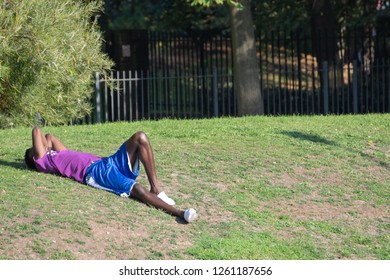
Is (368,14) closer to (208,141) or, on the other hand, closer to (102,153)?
(208,141)

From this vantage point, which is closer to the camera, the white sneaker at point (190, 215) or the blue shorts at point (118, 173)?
the white sneaker at point (190, 215)

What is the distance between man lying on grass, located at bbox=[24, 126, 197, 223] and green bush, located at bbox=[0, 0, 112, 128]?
1.52ft

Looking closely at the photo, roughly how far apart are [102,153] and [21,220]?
132 inches

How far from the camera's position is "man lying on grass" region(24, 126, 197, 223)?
992cm

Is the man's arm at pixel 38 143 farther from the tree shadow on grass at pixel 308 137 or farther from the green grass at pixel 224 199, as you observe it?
the tree shadow on grass at pixel 308 137

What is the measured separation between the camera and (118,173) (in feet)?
33.1

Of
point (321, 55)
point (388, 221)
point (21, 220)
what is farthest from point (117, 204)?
point (321, 55)

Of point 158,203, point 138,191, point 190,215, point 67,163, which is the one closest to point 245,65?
point 67,163

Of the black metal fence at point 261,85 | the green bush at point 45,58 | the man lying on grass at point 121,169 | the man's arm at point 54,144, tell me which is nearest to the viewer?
the green bush at point 45,58

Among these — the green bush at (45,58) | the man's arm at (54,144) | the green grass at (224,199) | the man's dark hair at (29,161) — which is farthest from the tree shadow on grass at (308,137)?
the man's dark hair at (29,161)

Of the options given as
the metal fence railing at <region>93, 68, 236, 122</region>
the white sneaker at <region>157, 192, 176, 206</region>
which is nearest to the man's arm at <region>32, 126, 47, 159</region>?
the white sneaker at <region>157, 192, 176, 206</region>

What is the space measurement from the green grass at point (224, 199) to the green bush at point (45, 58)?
2.76 feet

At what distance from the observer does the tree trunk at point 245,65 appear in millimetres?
18328

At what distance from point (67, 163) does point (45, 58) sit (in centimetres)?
167
